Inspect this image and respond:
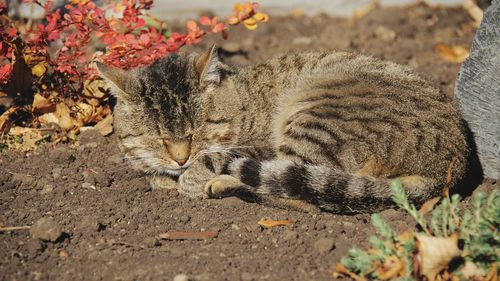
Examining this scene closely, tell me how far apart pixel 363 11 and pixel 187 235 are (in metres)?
5.19

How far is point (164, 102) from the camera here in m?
3.79

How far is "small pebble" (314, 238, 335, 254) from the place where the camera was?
3094 mm

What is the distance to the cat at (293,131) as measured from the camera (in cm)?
352

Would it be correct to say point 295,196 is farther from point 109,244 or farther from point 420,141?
point 109,244

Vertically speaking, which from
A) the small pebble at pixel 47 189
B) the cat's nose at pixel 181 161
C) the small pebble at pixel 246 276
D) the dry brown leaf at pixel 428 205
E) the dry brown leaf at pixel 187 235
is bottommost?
the small pebble at pixel 47 189

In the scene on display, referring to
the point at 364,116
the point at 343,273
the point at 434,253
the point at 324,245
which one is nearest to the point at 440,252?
the point at 434,253

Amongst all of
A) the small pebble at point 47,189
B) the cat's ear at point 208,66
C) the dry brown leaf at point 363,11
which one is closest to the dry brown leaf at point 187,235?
the small pebble at point 47,189

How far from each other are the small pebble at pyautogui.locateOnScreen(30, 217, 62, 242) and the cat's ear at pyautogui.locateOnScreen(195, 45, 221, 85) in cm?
133

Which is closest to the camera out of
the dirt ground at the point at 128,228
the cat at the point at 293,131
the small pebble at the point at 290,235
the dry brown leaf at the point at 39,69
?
the dirt ground at the point at 128,228

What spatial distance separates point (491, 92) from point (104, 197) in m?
2.61

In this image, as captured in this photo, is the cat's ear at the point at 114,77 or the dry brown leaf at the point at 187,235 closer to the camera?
the dry brown leaf at the point at 187,235

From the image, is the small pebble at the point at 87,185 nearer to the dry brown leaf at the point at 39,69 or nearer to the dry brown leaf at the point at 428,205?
the dry brown leaf at the point at 39,69

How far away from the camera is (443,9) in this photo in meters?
7.61

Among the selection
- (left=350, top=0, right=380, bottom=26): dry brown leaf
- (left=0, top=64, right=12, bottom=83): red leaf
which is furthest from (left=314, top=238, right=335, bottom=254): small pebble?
(left=350, top=0, right=380, bottom=26): dry brown leaf
